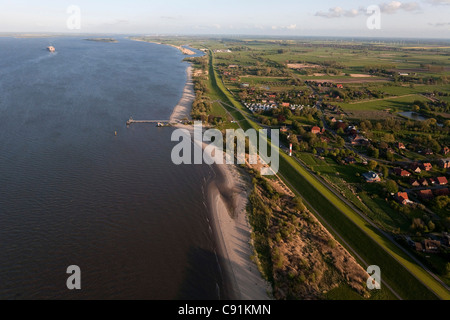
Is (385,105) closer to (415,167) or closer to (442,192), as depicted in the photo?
(415,167)

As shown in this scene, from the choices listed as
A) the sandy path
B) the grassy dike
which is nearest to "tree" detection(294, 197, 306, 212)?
the grassy dike

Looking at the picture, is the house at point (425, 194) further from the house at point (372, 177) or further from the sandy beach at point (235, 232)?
the sandy beach at point (235, 232)

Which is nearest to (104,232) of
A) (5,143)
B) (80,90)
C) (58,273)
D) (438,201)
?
(58,273)

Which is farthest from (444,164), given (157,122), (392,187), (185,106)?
(185,106)

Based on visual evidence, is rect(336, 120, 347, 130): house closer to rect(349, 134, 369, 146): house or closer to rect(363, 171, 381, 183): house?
rect(349, 134, 369, 146): house

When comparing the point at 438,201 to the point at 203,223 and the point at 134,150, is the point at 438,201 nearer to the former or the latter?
the point at 203,223

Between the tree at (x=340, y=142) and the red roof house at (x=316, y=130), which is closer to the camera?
the tree at (x=340, y=142)

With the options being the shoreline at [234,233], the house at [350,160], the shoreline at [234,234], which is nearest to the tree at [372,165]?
the house at [350,160]
